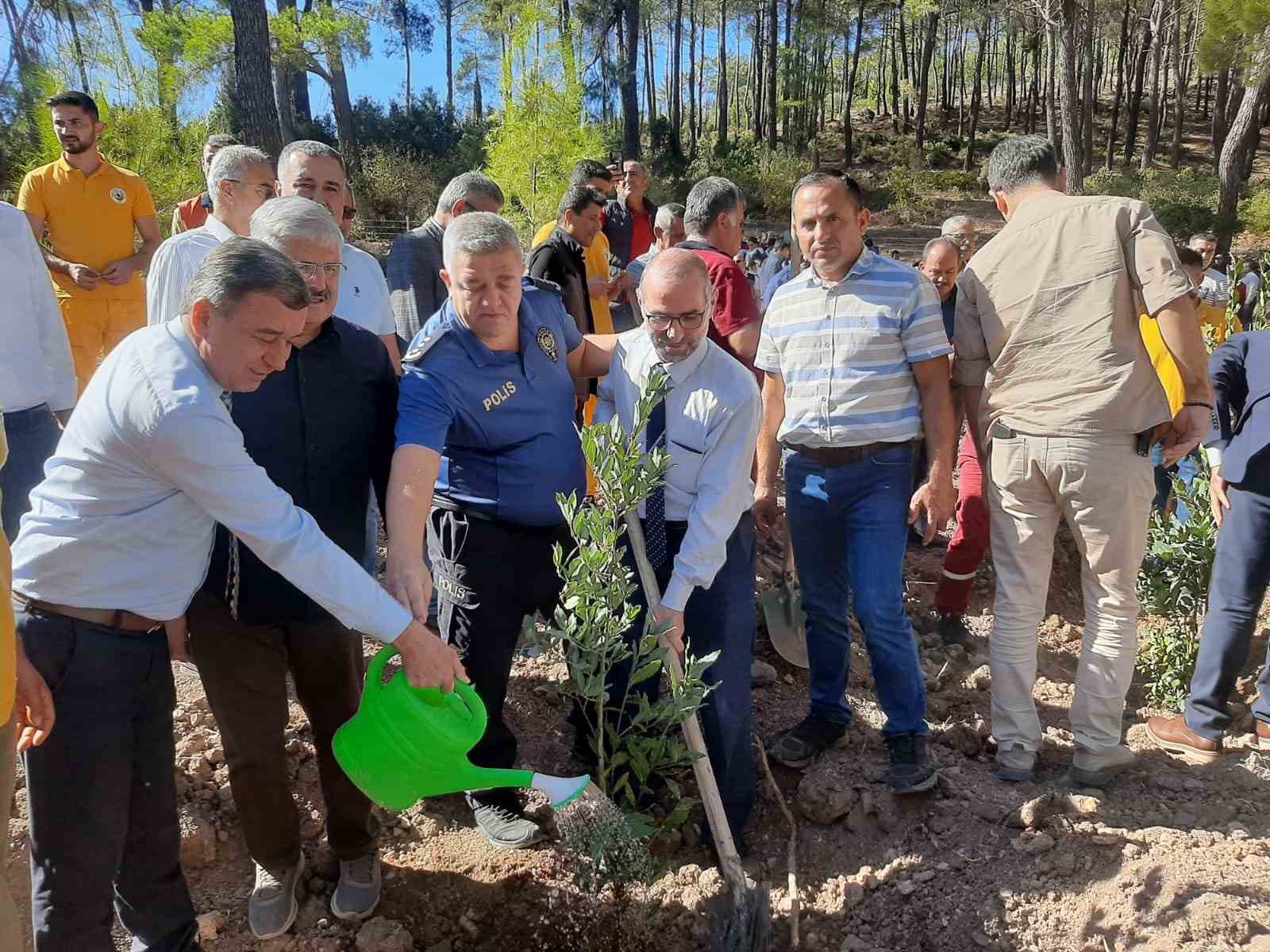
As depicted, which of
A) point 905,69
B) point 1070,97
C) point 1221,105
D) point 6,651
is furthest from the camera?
point 905,69

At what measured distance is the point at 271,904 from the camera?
2.36m

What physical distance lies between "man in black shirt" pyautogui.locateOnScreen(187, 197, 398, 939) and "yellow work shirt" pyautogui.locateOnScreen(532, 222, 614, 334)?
265cm

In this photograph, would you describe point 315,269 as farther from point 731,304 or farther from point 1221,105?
point 1221,105

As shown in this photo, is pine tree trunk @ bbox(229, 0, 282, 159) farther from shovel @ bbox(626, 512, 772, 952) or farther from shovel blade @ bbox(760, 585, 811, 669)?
shovel @ bbox(626, 512, 772, 952)

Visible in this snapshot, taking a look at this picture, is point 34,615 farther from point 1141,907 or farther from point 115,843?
point 1141,907

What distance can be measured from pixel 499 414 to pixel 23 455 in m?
1.63

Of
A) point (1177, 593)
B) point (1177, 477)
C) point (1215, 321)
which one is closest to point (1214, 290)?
point (1215, 321)

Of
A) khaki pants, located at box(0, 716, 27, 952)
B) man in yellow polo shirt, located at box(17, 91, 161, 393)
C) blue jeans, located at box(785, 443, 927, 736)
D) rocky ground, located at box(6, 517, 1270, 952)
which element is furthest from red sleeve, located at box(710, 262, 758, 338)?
man in yellow polo shirt, located at box(17, 91, 161, 393)

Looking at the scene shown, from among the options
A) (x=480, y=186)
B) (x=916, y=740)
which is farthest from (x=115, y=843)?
(x=480, y=186)

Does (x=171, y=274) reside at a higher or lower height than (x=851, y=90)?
lower

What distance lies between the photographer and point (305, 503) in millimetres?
2176

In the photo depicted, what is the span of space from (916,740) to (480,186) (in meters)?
2.83

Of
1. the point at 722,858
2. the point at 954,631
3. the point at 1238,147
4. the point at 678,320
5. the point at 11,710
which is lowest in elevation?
the point at 954,631

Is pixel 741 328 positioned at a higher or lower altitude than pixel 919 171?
lower
